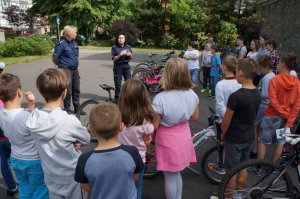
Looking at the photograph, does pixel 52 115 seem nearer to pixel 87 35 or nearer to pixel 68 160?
pixel 68 160

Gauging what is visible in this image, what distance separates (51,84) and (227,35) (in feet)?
89.2

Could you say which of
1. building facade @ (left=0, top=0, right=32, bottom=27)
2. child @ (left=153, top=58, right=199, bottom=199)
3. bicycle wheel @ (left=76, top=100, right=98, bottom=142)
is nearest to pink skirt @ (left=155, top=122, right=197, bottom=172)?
child @ (left=153, top=58, right=199, bottom=199)

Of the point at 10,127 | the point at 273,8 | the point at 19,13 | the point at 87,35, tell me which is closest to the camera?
the point at 10,127

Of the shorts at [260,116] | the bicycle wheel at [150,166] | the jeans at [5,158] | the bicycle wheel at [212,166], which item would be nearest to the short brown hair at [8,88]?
the jeans at [5,158]

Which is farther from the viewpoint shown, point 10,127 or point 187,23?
point 187,23

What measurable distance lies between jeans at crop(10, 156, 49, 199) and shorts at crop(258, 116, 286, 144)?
2.81 meters

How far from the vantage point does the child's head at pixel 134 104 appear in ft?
9.27

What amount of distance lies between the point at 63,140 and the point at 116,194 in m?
0.69

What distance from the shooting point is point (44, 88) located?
258 cm

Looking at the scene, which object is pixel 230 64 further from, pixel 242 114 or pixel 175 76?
pixel 175 76

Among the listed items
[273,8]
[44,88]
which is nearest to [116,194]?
[44,88]

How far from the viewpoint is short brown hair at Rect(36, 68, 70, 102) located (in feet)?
8.46

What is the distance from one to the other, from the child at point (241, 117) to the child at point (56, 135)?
1.47 meters

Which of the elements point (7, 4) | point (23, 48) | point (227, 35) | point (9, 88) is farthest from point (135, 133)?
point (7, 4)
